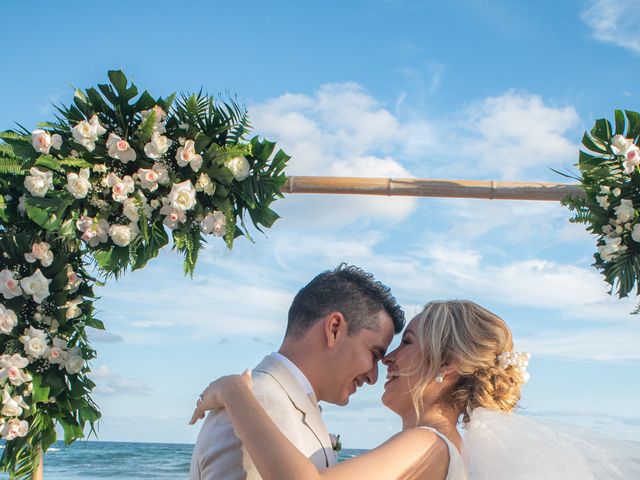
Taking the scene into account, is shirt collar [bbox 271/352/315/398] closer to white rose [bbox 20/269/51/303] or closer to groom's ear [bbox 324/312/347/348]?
groom's ear [bbox 324/312/347/348]

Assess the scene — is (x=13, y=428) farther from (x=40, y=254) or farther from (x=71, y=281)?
(x=40, y=254)

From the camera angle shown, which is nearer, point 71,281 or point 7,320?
point 7,320

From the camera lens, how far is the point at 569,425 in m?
4.45

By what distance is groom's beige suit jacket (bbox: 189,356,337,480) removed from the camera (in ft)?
11.6

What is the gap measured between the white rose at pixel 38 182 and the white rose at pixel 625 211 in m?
3.49

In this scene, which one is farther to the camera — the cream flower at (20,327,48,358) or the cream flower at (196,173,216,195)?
the cream flower at (196,173,216,195)

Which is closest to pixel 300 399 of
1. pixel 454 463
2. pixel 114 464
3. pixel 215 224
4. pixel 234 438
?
pixel 234 438

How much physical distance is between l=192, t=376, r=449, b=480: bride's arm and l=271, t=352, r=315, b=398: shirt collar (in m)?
0.29

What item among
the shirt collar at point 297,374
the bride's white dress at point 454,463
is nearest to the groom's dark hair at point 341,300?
the shirt collar at point 297,374

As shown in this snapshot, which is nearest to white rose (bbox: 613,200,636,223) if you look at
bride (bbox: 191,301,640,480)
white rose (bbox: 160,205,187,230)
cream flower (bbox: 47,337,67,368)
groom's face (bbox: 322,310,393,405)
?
bride (bbox: 191,301,640,480)

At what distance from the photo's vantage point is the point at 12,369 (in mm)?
4719

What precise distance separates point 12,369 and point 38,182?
1.13m

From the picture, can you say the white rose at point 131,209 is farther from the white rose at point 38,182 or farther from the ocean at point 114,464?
the ocean at point 114,464

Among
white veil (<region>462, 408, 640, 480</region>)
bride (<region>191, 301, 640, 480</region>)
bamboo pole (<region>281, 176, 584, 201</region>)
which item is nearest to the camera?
bride (<region>191, 301, 640, 480</region>)
